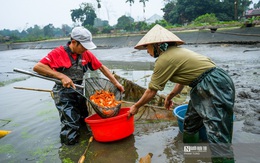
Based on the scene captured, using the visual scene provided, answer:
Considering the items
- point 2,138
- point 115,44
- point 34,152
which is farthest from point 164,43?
point 115,44

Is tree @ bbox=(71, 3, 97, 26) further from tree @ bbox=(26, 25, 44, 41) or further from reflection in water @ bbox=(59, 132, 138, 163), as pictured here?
A: reflection in water @ bbox=(59, 132, 138, 163)

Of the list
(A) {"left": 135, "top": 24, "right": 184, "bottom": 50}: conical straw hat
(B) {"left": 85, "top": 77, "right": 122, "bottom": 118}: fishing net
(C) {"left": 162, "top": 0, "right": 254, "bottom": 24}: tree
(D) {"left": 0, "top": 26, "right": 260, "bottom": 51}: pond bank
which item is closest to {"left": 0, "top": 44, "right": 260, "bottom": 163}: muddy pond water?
(B) {"left": 85, "top": 77, "right": 122, "bottom": 118}: fishing net

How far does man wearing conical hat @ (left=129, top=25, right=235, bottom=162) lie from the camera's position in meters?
2.39

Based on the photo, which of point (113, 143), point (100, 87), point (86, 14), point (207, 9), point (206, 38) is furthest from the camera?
point (86, 14)

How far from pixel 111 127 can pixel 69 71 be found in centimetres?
130

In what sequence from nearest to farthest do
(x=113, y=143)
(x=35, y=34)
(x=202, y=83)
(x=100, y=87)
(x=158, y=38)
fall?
(x=202, y=83)
(x=158, y=38)
(x=113, y=143)
(x=100, y=87)
(x=35, y=34)

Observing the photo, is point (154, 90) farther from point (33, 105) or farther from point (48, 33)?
point (48, 33)

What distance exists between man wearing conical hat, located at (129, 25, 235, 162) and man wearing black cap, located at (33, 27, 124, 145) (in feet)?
4.32

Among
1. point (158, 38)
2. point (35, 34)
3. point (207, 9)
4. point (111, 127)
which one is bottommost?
point (111, 127)

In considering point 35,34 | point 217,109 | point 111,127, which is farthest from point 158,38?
point 35,34

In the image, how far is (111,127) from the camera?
3.45 metres

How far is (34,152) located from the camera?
3.71m

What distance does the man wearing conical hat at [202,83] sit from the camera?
239 cm

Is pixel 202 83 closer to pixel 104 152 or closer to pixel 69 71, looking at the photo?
pixel 104 152
